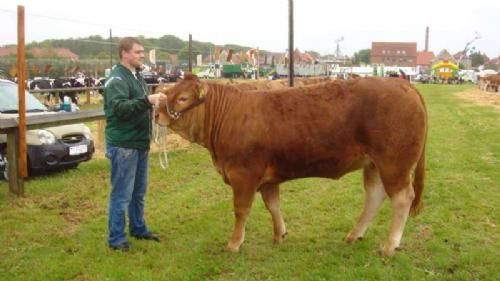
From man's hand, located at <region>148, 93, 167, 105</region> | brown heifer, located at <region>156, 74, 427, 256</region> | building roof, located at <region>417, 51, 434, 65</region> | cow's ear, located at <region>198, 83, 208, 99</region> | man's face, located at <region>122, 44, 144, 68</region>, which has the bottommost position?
brown heifer, located at <region>156, 74, 427, 256</region>

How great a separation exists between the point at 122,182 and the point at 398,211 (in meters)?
2.51

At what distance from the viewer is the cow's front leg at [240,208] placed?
4809 millimetres

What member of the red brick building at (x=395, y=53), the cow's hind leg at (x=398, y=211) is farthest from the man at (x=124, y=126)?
the red brick building at (x=395, y=53)

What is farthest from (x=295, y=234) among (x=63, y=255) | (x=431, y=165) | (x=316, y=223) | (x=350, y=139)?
(x=431, y=165)

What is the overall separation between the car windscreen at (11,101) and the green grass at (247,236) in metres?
1.46

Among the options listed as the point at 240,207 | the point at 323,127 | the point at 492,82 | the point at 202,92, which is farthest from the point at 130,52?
the point at 492,82

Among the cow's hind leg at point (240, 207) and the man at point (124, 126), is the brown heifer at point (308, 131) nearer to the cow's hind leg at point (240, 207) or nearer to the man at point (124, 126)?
the cow's hind leg at point (240, 207)

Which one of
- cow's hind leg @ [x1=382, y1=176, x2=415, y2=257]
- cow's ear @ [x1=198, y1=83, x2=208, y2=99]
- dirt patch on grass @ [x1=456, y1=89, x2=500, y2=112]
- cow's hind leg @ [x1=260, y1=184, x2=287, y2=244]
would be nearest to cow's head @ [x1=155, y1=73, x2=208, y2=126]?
cow's ear @ [x1=198, y1=83, x2=208, y2=99]

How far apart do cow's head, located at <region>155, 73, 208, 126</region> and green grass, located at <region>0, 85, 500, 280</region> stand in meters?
1.30

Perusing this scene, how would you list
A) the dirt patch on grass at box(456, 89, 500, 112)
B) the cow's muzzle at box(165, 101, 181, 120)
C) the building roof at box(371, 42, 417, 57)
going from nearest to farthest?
the cow's muzzle at box(165, 101, 181, 120), the dirt patch on grass at box(456, 89, 500, 112), the building roof at box(371, 42, 417, 57)

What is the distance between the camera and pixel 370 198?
523 centimetres

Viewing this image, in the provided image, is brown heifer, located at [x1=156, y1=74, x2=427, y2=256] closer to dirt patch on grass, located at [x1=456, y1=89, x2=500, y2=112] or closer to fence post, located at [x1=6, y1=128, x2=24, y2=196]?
fence post, located at [x1=6, y1=128, x2=24, y2=196]

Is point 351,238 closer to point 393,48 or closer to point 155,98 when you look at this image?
point 155,98

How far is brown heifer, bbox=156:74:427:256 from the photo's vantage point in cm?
460
